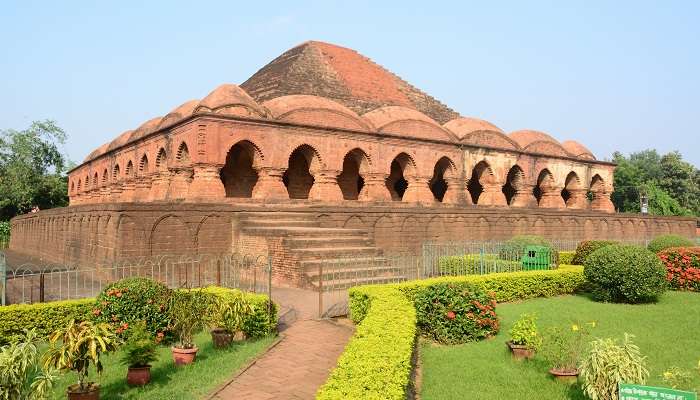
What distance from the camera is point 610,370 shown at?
438cm

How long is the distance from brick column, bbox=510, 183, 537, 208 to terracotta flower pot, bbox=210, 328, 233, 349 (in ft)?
67.2

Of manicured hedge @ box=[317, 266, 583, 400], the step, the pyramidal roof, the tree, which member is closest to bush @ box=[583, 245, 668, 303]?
manicured hedge @ box=[317, 266, 583, 400]

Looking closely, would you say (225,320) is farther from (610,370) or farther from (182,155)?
(182,155)

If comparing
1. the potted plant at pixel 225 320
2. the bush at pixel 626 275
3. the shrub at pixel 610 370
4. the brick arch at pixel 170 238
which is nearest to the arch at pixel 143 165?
the brick arch at pixel 170 238

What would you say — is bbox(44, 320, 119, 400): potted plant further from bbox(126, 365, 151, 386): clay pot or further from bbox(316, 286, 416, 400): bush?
bbox(316, 286, 416, 400): bush

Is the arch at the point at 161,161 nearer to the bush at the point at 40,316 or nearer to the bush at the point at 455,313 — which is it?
the bush at the point at 40,316

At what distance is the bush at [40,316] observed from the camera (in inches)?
284

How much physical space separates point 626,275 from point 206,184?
11657 mm

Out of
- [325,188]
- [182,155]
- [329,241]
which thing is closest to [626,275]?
[329,241]

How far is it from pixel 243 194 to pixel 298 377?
50.2 ft

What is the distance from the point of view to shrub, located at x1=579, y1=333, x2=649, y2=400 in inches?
170

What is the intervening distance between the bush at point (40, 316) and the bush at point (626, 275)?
9570 millimetres

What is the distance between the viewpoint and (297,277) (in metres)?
11.7

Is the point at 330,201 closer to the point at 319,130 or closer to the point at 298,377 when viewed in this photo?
the point at 319,130
